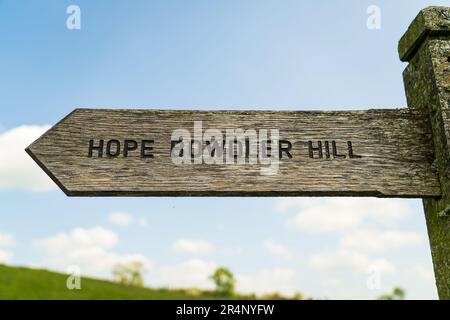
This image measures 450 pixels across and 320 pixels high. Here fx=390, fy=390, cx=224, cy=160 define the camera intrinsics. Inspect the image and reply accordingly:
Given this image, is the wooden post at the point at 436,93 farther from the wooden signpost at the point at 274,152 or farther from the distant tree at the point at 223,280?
the distant tree at the point at 223,280

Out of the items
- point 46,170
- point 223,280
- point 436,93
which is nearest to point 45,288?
point 46,170

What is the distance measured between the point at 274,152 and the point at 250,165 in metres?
0.16

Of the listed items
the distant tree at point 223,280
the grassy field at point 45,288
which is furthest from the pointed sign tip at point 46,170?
the distant tree at point 223,280

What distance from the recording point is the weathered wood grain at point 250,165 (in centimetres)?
206

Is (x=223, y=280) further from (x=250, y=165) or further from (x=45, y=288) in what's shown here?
(x=250, y=165)

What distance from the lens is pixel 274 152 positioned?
216 cm

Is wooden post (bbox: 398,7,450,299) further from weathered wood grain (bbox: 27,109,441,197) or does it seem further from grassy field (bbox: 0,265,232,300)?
grassy field (bbox: 0,265,232,300)

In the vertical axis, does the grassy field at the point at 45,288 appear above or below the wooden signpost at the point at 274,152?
above

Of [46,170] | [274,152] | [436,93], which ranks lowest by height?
[46,170]

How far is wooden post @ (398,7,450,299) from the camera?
2.07 meters

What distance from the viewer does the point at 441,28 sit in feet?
7.57

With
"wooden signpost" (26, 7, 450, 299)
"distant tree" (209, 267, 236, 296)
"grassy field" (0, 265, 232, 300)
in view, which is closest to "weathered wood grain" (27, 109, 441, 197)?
"wooden signpost" (26, 7, 450, 299)
